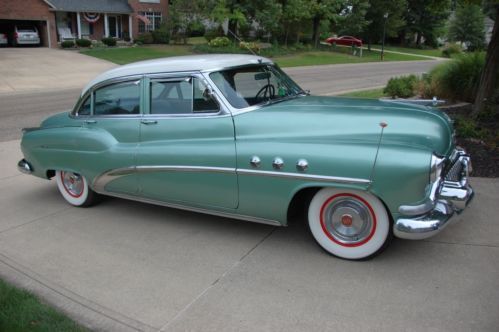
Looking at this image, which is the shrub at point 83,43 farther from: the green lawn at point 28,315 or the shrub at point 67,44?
the green lawn at point 28,315

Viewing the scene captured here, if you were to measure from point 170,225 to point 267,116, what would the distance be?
1636mm

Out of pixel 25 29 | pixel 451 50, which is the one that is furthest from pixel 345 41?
pixel 25 29

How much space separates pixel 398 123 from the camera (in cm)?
394

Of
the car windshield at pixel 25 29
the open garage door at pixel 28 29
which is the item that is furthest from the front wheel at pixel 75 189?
the car windshield at pixel 25 29

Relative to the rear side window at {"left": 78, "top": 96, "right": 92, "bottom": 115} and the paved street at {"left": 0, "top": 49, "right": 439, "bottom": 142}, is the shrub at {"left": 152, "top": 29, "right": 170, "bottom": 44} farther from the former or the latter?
the rear side window at {"left": 78, "top": 96, "right": 92, "bottom": 115}

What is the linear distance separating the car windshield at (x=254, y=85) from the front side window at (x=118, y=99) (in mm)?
976

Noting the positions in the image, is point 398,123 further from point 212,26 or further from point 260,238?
point 212,26

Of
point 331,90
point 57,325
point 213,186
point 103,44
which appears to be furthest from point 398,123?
point 103,44

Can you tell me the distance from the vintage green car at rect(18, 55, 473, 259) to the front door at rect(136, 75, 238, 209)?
0.01m

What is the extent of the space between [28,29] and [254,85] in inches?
1507

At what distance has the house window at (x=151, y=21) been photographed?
141ft

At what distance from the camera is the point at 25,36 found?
36.0 m

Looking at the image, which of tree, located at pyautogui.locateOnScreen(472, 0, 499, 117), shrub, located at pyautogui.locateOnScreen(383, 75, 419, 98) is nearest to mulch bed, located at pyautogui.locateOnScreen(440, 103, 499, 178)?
tree, located at pyautogui.locateOnScreen(472, 0, 499, 117)

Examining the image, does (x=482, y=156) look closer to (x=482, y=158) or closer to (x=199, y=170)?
(x=482, y=158)
